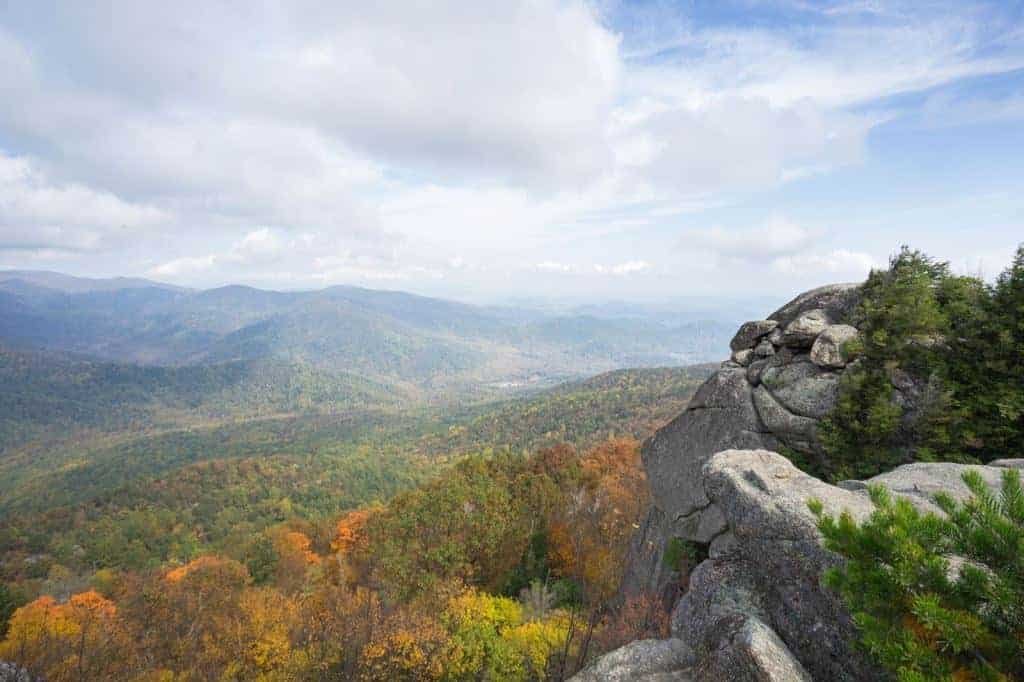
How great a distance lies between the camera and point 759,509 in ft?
36.7

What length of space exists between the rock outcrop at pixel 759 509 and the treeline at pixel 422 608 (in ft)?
20.1

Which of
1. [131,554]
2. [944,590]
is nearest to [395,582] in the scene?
[944,590]

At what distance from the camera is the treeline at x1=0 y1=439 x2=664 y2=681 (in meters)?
24.7

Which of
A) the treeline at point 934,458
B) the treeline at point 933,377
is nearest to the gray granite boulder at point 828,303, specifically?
the treeline at point 934,458

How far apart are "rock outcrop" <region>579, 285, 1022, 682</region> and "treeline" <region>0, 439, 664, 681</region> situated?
611cm

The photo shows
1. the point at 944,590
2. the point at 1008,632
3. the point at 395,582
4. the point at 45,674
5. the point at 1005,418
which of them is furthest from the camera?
the point at 395,582

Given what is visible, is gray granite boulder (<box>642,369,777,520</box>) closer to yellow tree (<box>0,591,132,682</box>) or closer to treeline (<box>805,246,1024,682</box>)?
treeline (<box>805,246,1024,682</box>)

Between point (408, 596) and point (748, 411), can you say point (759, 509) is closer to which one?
point (748, 411)

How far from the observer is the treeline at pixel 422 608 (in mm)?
24703

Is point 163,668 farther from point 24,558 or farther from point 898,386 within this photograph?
point 24,558

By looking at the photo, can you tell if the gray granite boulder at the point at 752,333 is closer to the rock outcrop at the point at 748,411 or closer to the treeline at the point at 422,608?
the rock outcrop at the point at 748,411

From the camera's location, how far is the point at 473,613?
2852 cm

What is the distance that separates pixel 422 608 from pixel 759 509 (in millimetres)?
25689

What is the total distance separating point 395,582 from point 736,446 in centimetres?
2745
